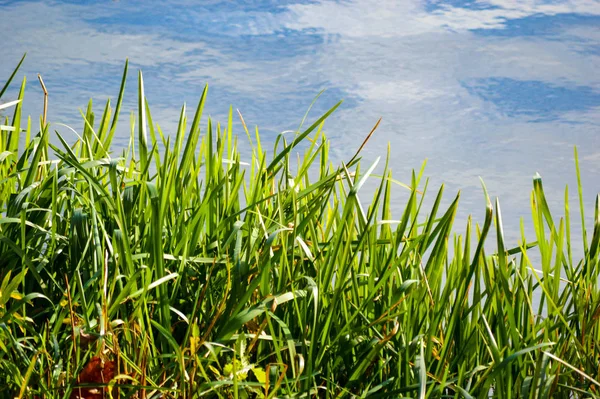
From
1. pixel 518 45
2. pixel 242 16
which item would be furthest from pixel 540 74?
pixel 242 16

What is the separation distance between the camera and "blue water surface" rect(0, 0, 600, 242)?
10922mm

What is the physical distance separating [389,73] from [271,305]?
1260 centimetres

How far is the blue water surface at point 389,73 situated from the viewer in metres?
10.9

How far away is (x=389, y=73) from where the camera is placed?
13.4 meters

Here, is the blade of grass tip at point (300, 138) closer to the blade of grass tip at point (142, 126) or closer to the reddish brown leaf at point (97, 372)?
the blade of grass tip at point (142, 126)

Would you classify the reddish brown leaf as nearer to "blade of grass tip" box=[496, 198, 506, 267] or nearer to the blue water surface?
"blade of grass tip" box=[496, 198, 506, 267]

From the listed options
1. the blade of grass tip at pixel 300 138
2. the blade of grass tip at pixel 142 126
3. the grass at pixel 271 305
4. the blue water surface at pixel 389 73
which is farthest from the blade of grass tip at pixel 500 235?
the blue water surface at pixel 389 73

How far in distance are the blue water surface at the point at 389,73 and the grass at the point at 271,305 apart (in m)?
7.21

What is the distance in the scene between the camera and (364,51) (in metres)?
15.0

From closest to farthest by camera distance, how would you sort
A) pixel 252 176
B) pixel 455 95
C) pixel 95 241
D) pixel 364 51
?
pixel 95 241, pixel 252 176, pixel 455 95, pixel 364 51

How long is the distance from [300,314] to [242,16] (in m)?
14.7

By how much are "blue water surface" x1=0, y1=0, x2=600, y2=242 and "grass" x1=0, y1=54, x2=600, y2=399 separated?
7214 mm

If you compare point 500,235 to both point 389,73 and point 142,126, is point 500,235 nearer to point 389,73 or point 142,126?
point 142,126

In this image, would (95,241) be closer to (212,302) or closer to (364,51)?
(212,302)
